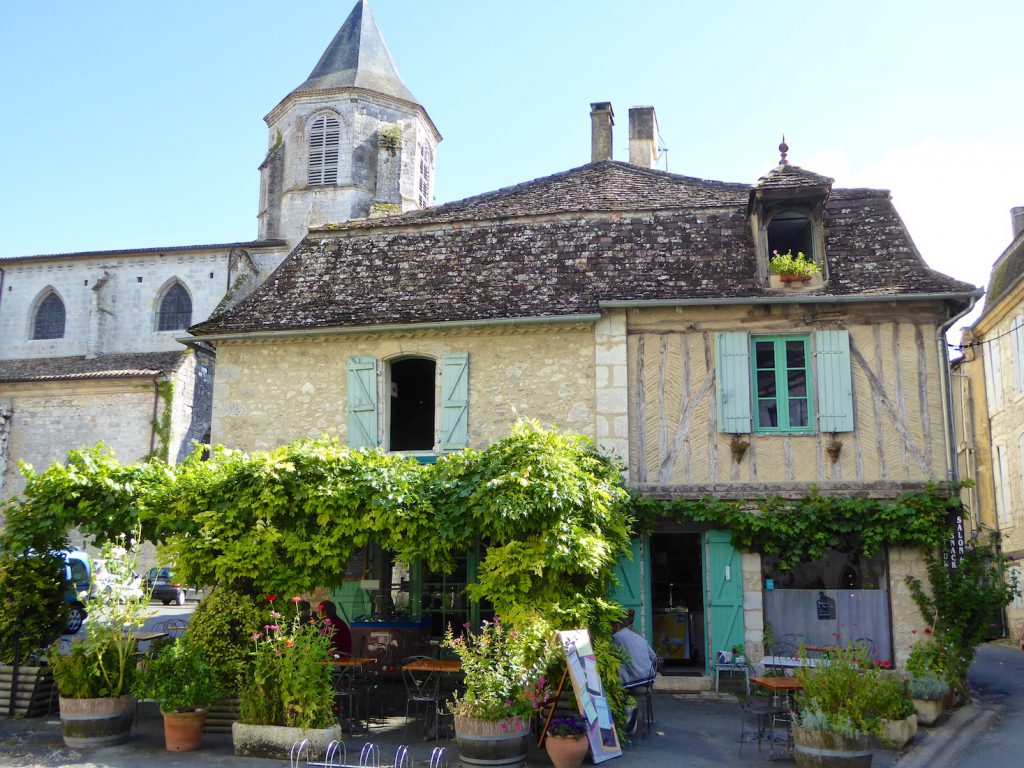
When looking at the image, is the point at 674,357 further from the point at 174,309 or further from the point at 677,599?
the point at 174,309

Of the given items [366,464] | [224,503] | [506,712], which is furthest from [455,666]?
[224,503]

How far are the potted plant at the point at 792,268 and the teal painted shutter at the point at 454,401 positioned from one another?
4.07 m

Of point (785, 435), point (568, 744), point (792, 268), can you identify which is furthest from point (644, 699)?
point (792, 268)

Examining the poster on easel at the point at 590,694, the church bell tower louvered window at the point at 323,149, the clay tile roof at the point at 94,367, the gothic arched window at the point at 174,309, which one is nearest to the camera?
the poster on easel at the point at 590,694

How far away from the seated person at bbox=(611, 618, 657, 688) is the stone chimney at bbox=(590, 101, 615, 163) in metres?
9.73

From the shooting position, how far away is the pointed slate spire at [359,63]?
99.0ft

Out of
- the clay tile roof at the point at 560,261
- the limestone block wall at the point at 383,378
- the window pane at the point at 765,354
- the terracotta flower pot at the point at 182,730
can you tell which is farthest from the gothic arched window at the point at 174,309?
the terracotta flower pot at the point at 182,730

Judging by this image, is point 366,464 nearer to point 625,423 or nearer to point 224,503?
point 224,503

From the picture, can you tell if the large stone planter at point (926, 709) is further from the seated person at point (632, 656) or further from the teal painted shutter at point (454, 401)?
the teal painted shutter at point (454, 401)

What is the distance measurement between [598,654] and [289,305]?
22.8 feet

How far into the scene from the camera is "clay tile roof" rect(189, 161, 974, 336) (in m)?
11.5

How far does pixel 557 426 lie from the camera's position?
1145cm

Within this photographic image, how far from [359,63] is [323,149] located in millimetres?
3771

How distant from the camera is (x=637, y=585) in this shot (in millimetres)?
11008
